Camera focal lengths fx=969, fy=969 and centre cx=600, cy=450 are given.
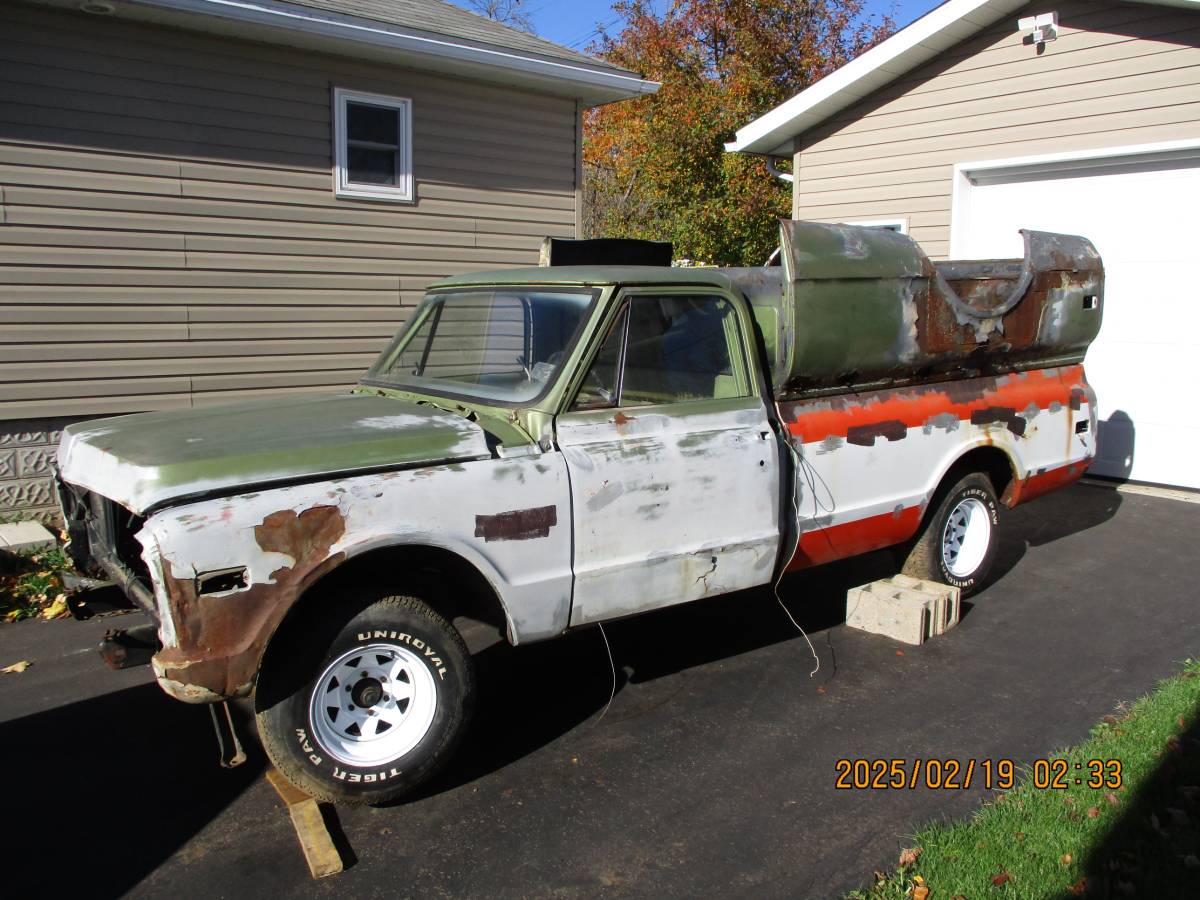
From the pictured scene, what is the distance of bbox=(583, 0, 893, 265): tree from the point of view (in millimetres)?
18766

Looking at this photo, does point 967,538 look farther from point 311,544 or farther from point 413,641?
point 311,544

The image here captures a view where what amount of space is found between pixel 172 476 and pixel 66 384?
5.01m

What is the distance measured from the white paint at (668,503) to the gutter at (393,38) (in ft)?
17.5

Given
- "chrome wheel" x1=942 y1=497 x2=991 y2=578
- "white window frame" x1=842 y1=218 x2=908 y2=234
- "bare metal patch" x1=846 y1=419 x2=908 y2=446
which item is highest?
"white window frame" x1=842 y1=218 x2=908 y2=234

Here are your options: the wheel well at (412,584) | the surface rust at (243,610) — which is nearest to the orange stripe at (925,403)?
the wheel well at (412,584)

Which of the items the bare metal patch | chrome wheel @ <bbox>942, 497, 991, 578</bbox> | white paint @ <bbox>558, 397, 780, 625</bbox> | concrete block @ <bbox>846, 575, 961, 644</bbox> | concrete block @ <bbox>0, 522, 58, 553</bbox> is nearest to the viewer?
white paint @ <bbox>558, 397, 780, 625</bbox>

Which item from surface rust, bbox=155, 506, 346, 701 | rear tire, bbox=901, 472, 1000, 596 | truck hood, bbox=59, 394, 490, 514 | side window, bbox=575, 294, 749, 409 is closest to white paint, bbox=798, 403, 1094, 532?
rear tire, bbox=901, 472, 1000, 596

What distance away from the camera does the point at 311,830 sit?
133 inches

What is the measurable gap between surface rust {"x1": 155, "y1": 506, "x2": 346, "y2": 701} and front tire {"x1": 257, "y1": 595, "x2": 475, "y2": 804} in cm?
19

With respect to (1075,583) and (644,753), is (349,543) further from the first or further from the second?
(1075,583)

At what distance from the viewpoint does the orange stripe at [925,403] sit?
4.84m

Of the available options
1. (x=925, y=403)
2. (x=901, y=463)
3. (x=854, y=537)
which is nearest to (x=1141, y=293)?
(x=925, y=403)

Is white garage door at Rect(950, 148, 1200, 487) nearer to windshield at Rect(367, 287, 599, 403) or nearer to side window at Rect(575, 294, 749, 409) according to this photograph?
side window at Rect(575, 294, 749, 409)
